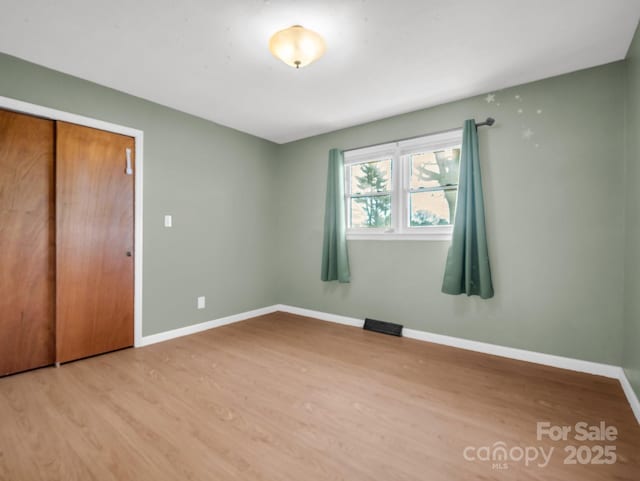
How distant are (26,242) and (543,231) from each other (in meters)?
4.36

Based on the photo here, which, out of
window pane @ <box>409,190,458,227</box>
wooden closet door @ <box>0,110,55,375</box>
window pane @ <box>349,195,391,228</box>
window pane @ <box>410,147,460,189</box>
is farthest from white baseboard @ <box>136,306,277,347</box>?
window pane @ <box>410,147,460,189</box>

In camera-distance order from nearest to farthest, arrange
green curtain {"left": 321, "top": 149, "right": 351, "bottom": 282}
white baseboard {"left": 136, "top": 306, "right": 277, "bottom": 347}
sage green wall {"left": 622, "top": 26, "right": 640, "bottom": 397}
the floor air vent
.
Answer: sage green wall {"left": 622, "top": 26, "right": 640, "bottom": 397}
white baseboard {"left": 136, "top": 306, "right": 277, "bottom": 347}
the floor air vent
green curtain {"left": 321, "top": 149, "right": 351, "bottom": 282}

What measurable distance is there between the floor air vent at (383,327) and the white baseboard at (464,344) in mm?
76

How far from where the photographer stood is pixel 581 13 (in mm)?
1931

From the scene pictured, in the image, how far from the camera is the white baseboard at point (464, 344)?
8.02ft

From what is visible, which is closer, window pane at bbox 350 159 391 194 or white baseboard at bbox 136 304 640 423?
white baseboard at bbox 136 304 640 423

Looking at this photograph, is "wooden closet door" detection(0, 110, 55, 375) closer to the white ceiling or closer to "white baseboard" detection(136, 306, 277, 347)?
the white ceiling

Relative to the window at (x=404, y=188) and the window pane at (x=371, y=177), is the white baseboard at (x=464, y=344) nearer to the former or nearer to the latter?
the window at (x=404, y=188)

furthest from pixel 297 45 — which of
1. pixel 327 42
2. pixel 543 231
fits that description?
pixel 543 231

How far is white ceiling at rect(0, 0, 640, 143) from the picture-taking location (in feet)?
6.24

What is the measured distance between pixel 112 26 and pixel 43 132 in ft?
4.01

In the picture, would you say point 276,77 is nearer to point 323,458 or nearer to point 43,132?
point 43,132

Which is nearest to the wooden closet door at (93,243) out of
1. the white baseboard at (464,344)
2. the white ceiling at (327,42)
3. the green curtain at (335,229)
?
the white baseboard at (464,344)

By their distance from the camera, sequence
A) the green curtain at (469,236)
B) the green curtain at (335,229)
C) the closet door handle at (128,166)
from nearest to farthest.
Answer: the green curtain at (469,236)
the closet door handle at (128,166)
the green curtain at (335,229)
